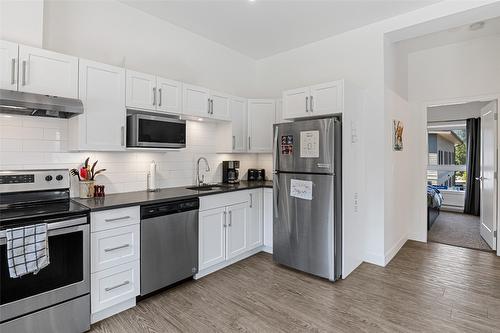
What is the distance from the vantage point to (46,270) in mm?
1901

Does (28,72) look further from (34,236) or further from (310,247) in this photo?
(310,247)

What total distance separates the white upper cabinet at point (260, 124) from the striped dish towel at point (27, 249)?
9.01 feet

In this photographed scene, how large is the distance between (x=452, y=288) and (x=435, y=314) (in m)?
0.67

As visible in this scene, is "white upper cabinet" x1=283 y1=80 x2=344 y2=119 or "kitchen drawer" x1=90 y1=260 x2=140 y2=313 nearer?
"kitchen drawer" x1=90 y1=260 x2=140 y2=313

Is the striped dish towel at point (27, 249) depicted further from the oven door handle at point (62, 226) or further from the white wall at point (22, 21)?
the white wall at point (22, 21)

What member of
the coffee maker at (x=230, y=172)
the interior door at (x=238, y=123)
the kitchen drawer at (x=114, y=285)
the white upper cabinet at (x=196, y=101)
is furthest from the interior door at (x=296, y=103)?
the kitchen drawer at (x=114, y=285)

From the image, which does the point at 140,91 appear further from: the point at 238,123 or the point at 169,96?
the point at 238,123

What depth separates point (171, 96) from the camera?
3010 mm

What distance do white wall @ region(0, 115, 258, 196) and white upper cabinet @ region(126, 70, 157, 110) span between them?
0.59m

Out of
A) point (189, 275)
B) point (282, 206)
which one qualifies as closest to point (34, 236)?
point (189, 275)

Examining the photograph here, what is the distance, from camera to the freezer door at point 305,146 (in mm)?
2877

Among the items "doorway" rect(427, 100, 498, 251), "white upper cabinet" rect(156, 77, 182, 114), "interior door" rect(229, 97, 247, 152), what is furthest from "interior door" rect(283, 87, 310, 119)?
"doorway" rect(427, 100, 498, 251)

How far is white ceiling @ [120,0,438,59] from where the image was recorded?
301 cm

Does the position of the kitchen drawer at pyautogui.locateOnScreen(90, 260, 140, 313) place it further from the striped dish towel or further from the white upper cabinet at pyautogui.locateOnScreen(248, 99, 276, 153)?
the white upper cabinet at pyautogui.locateOnScreen(248, 99, 276, 153)
